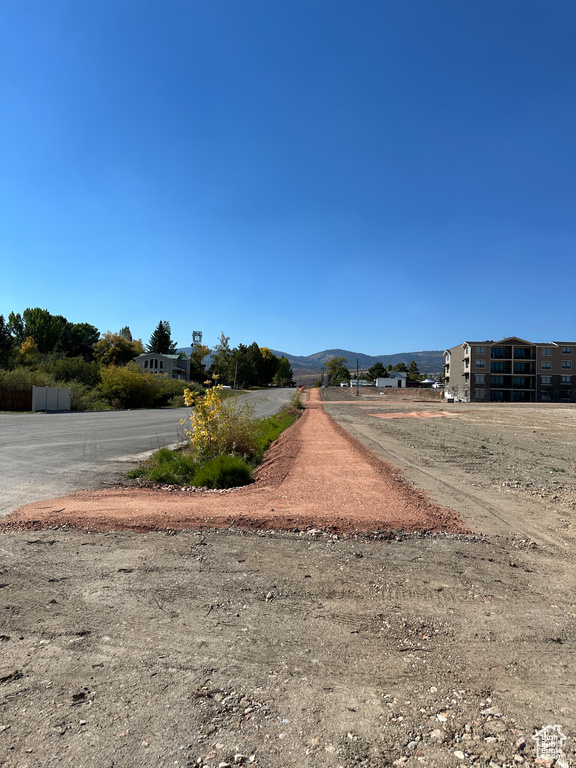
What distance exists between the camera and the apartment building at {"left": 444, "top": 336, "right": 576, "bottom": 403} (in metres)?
80.9

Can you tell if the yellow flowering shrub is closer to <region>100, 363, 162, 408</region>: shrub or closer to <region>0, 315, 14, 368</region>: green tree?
<region>100, 363, 162, 408</region>: shrub

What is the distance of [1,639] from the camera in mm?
3242

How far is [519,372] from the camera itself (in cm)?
8219

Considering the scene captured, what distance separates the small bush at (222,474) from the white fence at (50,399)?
2865cm

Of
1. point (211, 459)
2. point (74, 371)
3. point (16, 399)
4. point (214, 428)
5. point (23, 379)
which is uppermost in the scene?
point (74, 371)

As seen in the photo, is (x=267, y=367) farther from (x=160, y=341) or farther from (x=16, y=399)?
(x=16, y=399)

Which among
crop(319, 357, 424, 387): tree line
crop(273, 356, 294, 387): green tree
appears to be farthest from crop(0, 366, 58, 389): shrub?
crop(319, 357, 424, 387): tree line

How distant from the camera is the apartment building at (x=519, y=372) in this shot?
80.9m

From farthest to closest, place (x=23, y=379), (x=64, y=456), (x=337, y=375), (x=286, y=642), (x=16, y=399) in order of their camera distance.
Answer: (x=337, y=375) < (x=23, y=379) < (x=16, y=399) < (x=64, y=456) < (x=286, y=642)
